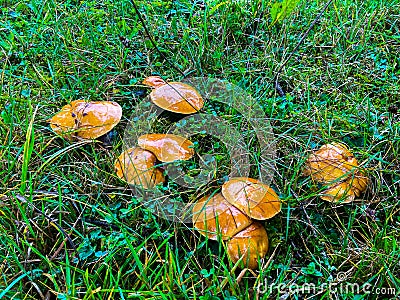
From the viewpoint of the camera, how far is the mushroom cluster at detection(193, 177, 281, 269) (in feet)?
6.41

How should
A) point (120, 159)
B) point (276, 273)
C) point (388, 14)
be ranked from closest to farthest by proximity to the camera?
point (276, 273) → point (120, 159) → point (388, 14)

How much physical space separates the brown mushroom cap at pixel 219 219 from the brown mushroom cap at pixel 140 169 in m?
0.38

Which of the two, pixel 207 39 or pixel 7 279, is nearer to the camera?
pixel 7 279

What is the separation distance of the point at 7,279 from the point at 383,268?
1817mm

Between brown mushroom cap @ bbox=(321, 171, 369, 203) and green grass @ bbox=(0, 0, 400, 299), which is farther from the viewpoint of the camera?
brown mushroom cap @ bbox=(321, 171, 369, 203)

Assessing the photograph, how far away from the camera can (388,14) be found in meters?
3.65

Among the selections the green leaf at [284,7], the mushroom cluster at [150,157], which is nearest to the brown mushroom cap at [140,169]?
the mushroom cluster at [150,157]

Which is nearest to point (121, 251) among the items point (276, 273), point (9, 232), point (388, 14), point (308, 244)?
point (9, 232)

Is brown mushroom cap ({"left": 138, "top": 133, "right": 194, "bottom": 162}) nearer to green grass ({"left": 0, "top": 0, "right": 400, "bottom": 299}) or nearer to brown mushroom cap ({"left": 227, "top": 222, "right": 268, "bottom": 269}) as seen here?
green grass ({"left": 0, "top": 0, "right": 400, "bottom": 299})

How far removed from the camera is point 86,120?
2.56 meters

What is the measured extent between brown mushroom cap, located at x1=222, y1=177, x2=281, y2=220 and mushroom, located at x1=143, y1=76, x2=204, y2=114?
0.75m

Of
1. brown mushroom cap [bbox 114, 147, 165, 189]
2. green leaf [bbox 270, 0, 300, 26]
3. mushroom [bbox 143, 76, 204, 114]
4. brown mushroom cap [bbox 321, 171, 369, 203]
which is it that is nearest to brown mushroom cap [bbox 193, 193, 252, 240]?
brown mushroom cap [bbox 114, 147, 165, 189]

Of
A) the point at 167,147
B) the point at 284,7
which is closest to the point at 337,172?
the point at 167,147

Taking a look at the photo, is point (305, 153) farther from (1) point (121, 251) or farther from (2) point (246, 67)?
(1) point (121, 251)
